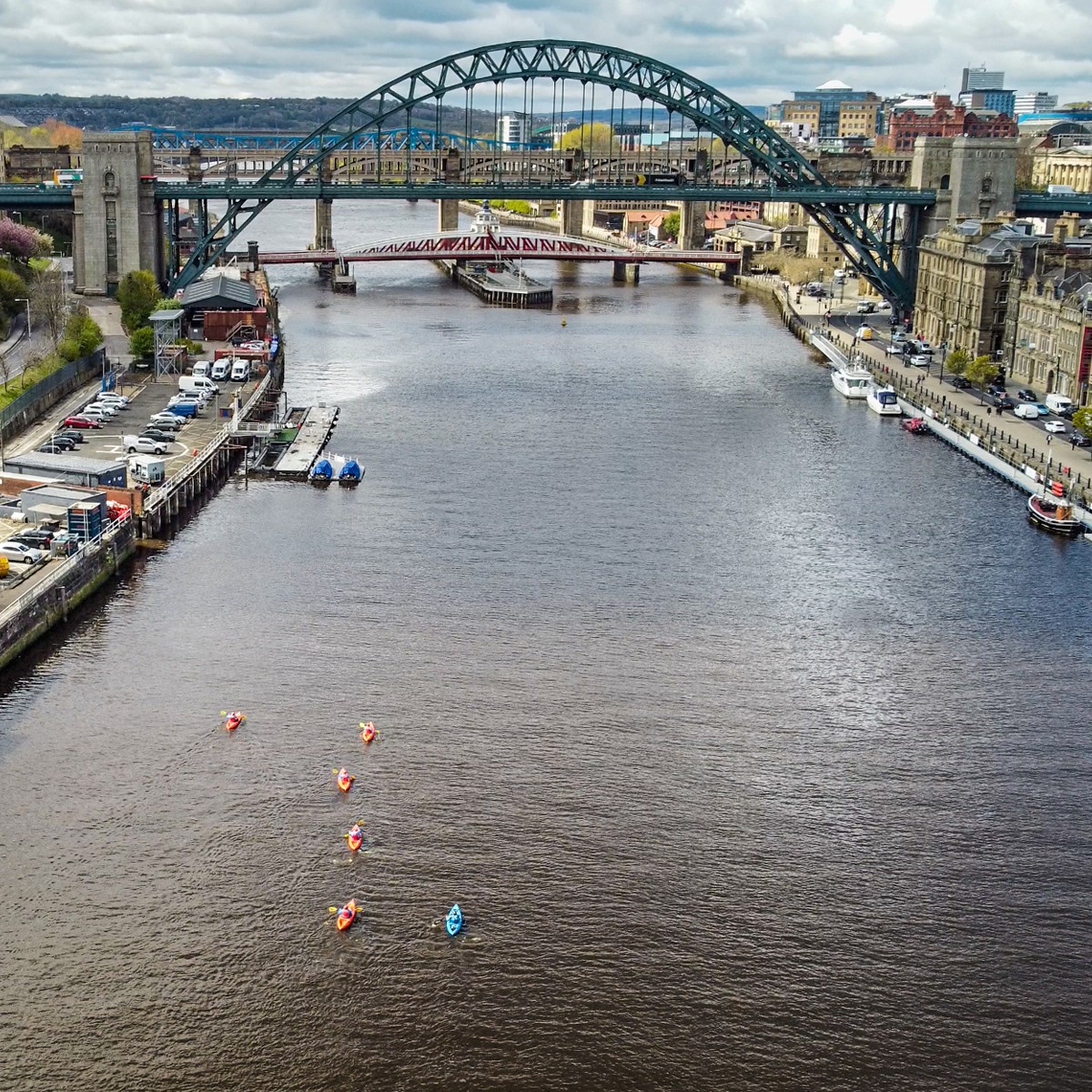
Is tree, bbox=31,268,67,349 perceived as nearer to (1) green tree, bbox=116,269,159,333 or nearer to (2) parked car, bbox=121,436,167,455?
(1) green tree, bbox=116,269,159,333

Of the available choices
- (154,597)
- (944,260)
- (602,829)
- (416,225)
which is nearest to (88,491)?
(154,597)

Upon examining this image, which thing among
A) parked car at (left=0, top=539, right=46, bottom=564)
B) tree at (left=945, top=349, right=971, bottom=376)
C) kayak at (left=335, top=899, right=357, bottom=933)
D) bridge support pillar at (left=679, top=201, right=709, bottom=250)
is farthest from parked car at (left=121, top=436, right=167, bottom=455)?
bridge support pillar at (left=679, top=201, right=709, bottom=250)

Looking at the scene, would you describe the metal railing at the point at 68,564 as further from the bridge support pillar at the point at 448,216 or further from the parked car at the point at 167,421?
the bridge support pillar at the point at 448,216

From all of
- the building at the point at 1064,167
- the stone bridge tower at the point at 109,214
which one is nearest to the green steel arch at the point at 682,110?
the stone bridge tower at the point at 109,214

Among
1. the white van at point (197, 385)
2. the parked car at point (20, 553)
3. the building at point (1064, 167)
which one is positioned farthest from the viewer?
the building at point (1064, 167)

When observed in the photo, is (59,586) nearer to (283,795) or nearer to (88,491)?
(88,491)

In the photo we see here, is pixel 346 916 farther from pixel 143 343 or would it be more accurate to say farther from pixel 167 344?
pixel 167 344
